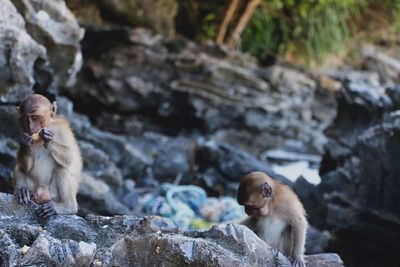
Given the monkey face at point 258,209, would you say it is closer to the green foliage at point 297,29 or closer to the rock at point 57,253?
the rock at point 57,253

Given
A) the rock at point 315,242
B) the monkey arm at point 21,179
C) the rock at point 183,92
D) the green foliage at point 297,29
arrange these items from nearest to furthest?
the monkey arm at point 21,179, the rock at point 315,242, the rock at point 183,92, the green foliage at point 297,29

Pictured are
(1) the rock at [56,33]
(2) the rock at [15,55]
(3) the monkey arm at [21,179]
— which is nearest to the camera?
(3) the monkey arm at [21,179]

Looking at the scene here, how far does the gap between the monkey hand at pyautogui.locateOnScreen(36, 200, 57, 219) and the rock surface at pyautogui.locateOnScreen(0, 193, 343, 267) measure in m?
0.08

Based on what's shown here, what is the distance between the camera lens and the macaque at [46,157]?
4766 millimetres

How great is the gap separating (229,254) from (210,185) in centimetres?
632

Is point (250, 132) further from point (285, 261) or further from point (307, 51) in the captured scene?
point (285, 261)

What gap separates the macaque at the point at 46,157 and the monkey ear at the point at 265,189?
129 centimetres

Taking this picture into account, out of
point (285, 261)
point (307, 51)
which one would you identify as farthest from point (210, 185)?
point (307, 51)

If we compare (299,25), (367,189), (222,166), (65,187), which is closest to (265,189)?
(65,187)

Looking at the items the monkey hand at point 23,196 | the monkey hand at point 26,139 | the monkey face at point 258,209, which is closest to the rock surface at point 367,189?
the monkey face at point 258,209

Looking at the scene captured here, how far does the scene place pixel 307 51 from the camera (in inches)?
646

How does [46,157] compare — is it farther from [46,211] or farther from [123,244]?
[123,244]

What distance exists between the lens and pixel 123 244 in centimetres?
353

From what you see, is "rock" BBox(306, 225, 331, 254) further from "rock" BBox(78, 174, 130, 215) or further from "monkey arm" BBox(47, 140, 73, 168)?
"monkey arm" BBox(47, 140, 73, 168)
